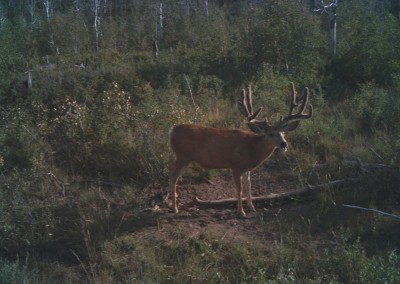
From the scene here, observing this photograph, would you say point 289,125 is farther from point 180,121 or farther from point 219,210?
point 180,121

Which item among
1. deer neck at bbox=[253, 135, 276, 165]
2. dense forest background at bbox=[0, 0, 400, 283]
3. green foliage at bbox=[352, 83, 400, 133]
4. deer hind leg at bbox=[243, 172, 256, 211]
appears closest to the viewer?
dense forest background at bbox=[0, 0, 400, 283]

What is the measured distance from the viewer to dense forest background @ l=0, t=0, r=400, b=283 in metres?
8.23

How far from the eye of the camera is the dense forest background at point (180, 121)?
27.0ft

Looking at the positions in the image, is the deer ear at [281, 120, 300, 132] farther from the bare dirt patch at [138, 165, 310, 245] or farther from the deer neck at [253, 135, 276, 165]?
the bare dirt patch at [138, 165, 310, 245]

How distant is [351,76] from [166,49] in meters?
11.0

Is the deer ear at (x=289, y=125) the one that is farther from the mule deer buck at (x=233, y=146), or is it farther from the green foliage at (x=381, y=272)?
the green foliage at (x=381, y=272)

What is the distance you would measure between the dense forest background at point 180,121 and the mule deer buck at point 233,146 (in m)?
0.89

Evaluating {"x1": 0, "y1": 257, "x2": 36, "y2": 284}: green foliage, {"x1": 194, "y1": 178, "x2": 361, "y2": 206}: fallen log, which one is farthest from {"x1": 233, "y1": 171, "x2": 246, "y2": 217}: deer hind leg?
{"x1": 0, "y1": 257, "x2": 36, "y2": 284}: green foliage

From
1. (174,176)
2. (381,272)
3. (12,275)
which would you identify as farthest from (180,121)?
(381,272)

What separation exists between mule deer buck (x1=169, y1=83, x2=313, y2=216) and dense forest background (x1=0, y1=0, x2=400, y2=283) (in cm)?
89

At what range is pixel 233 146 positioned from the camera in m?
9.04

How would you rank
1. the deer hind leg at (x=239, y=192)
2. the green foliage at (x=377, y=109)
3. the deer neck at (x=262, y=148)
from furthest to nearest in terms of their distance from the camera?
1. the green foliage at (x=377, y=109)
2. the deer neck at (x=262, y=148)
3. the deer hind leg at (x=239, y=192)

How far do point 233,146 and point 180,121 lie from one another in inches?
94.0

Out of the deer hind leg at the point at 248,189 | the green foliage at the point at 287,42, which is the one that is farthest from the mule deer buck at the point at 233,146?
the green foliage at the point at 287,42
